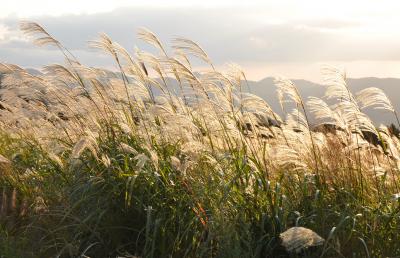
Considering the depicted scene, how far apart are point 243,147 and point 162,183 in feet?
2.93

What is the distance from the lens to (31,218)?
5629 mm

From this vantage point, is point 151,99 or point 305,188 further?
point 151,99

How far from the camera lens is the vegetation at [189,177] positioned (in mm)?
4699

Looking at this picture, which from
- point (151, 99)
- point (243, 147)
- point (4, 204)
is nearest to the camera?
point (243, 147)

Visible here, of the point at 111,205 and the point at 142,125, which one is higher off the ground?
the point at 142,125

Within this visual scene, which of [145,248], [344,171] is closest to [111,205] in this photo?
[145,248]

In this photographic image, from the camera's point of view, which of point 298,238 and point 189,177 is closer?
point 298,238

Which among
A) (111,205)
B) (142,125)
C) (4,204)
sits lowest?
(4,204)

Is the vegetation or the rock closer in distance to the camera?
the rock

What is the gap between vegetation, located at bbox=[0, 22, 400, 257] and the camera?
4.70 metres

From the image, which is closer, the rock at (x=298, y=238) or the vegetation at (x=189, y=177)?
the rock at (x=298, y=238)

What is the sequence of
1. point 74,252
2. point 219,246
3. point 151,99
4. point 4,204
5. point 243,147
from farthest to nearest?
point 151,99, point 4,204, point 243,147, point 74,252, point 219,246

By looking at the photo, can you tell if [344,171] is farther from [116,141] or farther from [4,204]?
[4,204]

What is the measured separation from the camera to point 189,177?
5184 millimetres
